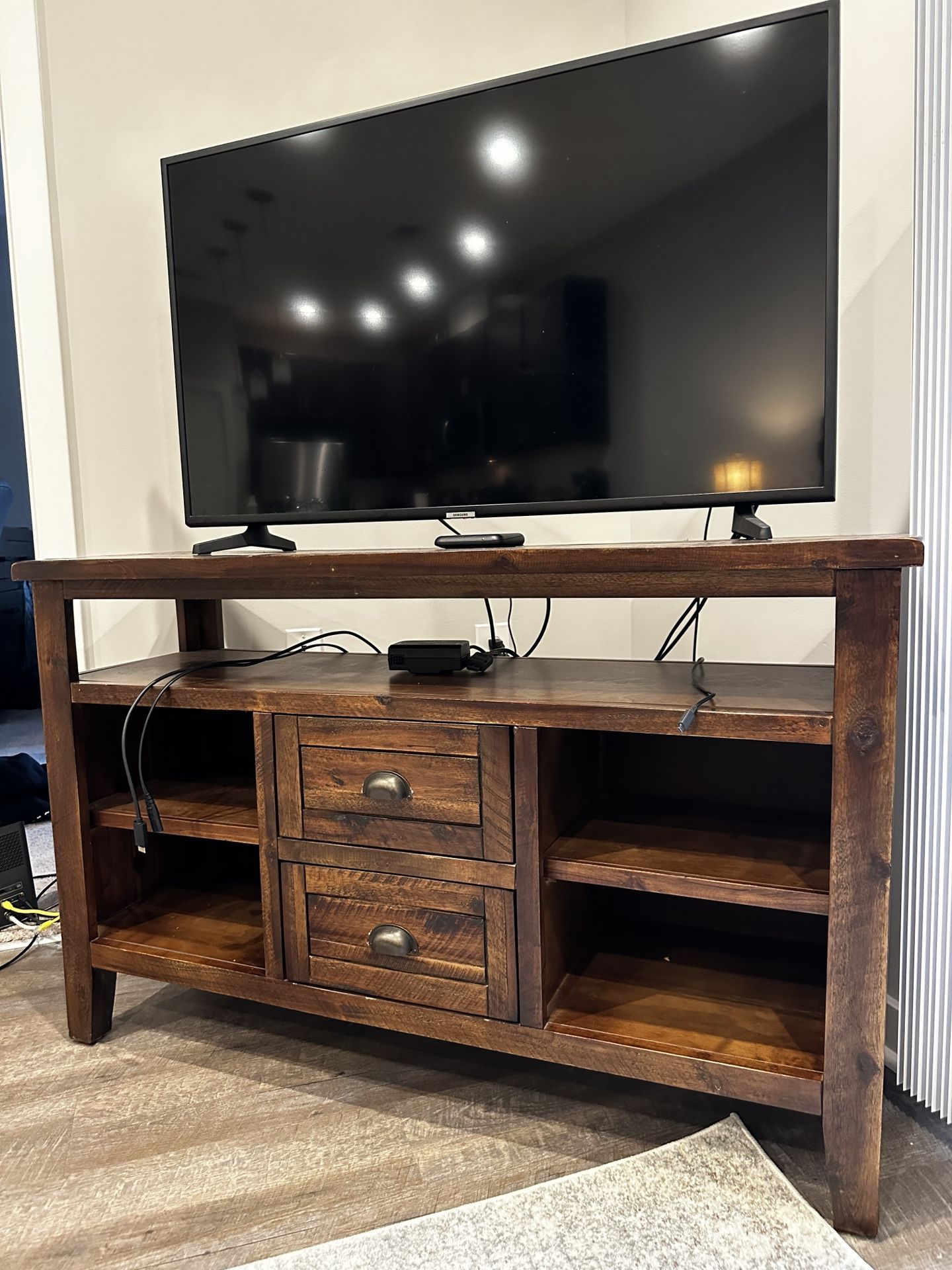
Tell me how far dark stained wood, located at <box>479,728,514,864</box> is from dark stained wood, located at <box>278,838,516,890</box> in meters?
0.02

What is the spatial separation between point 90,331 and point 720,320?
121 cm

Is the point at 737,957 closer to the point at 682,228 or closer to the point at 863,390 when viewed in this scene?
the point at 863,390

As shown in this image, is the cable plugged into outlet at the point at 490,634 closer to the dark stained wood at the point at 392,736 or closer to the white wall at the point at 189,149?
the white wall at the point at 189,149

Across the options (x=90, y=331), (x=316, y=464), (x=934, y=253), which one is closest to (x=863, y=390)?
(x=934, y=253)

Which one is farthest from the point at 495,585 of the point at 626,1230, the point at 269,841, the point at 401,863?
the point at 626,1230

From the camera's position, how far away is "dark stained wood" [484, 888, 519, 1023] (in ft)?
3.27

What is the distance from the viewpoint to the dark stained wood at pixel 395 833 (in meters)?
1.01

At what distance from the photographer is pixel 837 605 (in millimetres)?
834

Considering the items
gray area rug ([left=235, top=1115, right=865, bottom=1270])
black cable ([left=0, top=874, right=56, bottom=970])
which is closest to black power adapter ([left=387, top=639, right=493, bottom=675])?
gray area rug ([left=235, top=1115, right=865, bottom=1270])

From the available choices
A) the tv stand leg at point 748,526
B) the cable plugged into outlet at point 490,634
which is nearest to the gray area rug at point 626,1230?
the tv stand leg at point 748,526

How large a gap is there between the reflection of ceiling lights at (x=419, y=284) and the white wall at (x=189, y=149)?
0.60 metres

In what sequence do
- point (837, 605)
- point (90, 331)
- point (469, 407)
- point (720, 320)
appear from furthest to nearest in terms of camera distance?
point (90, 331) < point (469, 407) < point (720, 320) < point (837, 605)

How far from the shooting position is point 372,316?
1.23m

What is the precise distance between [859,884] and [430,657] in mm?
567
